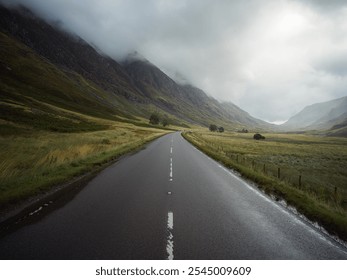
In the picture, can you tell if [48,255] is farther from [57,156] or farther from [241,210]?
[57,156]

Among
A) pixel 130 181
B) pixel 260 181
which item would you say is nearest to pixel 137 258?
pixel 130 181

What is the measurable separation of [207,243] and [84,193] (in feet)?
19.8

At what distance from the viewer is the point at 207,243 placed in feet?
18.3
